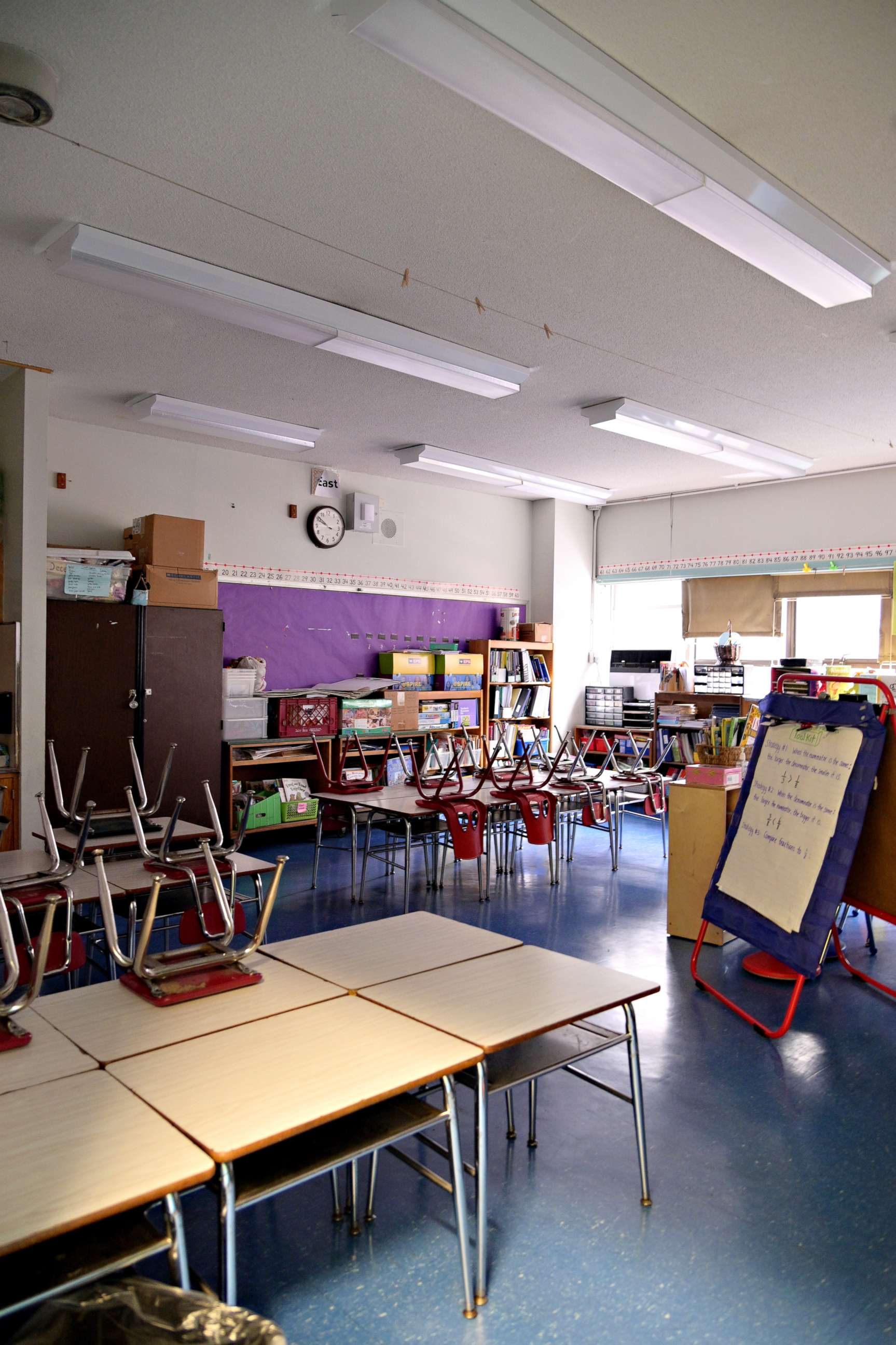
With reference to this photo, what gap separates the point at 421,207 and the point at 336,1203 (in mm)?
3183

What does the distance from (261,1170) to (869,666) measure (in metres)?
7.28

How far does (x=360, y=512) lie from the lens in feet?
25.6

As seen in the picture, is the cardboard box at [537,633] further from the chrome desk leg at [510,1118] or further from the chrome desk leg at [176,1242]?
the chrome desk leg at [176,1242]

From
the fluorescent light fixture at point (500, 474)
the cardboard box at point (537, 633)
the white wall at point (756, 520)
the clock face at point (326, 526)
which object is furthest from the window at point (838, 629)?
the clock face at point (326, 526)

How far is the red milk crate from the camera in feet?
23.0

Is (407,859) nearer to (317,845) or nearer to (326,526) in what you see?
(317,845)

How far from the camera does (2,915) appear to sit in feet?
5.82

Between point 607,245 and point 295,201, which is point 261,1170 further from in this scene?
point 607,245

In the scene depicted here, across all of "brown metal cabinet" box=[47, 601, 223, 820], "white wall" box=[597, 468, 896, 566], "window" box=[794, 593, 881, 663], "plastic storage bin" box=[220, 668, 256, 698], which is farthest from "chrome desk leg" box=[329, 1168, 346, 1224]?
"white wall" box=[597, 468, 896, 566]

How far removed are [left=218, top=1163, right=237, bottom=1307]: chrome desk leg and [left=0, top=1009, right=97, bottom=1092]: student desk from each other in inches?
15.2

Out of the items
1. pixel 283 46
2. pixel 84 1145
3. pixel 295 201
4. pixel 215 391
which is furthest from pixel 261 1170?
pixel 215 391

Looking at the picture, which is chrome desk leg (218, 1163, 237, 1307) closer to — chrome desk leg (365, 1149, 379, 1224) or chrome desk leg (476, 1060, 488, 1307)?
chrome desk leg (476, 1060, 488, 1307)

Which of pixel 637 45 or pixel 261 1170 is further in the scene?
pixel 637 45

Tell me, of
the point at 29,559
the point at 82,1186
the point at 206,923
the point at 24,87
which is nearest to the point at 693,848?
the point at 206,923
